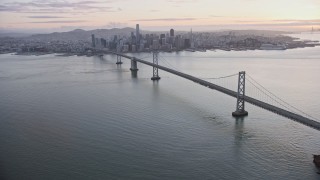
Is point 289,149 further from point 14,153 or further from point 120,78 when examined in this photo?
point 120,78

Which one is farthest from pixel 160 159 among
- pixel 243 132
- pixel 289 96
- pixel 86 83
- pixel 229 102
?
pixel 86 83

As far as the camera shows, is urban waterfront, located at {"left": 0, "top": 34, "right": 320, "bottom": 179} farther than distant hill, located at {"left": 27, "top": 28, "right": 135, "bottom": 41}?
No

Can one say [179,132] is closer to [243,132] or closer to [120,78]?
[243,132]

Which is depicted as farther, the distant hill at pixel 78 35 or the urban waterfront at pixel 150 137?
the distant hill at pixel 78 35

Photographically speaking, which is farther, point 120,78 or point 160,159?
point 120,78

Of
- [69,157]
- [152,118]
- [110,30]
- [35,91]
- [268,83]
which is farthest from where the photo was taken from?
[110,30]

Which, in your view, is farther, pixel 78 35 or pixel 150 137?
pixel 78 35

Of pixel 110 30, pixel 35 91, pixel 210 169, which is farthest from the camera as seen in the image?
pixel 110 30

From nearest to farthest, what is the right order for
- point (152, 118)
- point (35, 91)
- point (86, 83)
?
point (152, 118), point (35, 91), point (86, 83)

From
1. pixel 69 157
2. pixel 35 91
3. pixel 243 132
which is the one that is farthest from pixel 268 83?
pixel 69 157
